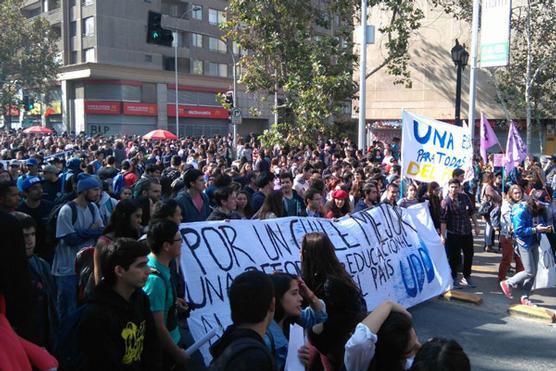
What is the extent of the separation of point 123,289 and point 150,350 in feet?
1.39

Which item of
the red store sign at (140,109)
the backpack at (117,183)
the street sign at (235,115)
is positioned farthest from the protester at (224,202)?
the red store sign at (140,109)

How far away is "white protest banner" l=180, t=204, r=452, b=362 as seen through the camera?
5.01 meters

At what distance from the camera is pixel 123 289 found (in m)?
2.95

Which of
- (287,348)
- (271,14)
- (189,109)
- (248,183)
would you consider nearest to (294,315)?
(287,348)

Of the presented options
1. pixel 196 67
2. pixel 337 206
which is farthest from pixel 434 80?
pixel 337 206

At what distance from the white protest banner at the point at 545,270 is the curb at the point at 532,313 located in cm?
60

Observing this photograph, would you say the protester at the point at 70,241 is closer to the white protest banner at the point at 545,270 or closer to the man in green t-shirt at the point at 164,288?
the man in green t-shirt at the point at 164,288

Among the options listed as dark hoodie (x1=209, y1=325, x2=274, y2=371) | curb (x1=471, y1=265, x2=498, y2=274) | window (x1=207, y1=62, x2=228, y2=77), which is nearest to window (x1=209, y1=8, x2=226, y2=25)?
window (x1=207, y1=62, x2=228, y2=77)

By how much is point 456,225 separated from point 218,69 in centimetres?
4588

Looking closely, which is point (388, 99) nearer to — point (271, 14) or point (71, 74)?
point (271, 14)

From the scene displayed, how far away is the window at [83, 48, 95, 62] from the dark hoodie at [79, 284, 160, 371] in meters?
44.3

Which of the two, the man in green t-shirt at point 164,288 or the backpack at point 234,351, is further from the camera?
the man in green t-shirt at point 164,288

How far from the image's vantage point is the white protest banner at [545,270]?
7.58 meters

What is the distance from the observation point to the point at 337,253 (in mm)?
6227
